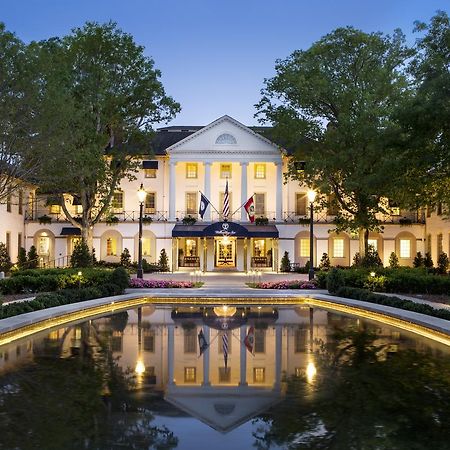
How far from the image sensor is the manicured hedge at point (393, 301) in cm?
1842

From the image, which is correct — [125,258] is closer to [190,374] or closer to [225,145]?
[225,145]

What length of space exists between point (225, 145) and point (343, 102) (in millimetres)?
13502

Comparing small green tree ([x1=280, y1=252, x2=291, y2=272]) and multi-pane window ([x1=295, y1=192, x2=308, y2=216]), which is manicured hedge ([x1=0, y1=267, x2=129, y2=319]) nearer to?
small green tree ([x1=280, y1=252, x2=291, y2=272])

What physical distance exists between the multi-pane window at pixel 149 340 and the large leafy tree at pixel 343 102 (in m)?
20.3

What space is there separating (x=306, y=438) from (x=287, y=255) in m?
38.9

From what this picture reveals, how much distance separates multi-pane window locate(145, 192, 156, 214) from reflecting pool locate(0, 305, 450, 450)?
31331mm

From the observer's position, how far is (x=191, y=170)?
48.9 m

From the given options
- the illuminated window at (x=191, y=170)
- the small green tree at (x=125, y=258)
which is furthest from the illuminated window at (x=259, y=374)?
the illuminated window at (x=191, y=170)

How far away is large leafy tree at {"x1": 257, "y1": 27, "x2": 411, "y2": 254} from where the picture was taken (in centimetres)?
3503

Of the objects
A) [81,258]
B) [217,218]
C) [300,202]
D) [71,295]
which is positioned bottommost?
[71,295]

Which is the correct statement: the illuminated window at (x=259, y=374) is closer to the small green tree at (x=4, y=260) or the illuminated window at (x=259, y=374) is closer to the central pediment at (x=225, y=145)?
the small green tree at (x=4, y=260)

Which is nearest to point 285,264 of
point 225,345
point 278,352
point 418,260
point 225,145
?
point 418,260

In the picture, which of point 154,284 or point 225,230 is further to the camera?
point 225,230

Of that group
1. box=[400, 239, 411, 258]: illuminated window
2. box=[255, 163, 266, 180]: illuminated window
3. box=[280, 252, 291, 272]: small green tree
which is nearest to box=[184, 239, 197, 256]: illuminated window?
box=[255, 163, 266, 180]: illuminated window
